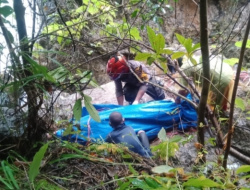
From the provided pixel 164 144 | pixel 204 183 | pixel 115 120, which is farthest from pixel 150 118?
pixel 204 183

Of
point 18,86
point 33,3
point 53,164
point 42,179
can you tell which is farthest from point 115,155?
point 33,3

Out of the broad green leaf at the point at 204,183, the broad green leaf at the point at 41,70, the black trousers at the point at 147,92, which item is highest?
the broad green leaf at the point at 41,70

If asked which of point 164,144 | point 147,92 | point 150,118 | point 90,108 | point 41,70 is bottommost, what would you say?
point 150,118

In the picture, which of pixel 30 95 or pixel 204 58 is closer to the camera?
pixel 204 58

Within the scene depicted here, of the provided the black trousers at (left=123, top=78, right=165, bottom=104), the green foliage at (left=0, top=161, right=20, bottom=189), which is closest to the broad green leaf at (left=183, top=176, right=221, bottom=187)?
the green foliage at (left=0, top=161, right=20, bottom=189)

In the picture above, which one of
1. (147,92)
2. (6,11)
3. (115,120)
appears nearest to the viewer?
(6,11)

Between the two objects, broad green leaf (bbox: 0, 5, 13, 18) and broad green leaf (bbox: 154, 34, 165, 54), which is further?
broad green leaf (bbox: 0, 5, 13, 18)

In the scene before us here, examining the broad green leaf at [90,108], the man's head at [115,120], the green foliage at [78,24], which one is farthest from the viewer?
the man's head at [115,120]

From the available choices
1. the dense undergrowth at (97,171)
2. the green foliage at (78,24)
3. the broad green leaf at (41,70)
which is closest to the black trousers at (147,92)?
the green foliage at (78,24)

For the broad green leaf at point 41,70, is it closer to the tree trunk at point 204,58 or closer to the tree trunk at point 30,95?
the tree trunk at point 30,95

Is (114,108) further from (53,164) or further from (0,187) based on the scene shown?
(0,187)

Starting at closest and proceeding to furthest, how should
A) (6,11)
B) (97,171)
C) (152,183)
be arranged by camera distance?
(152,183)
(6,11)
(97,171)

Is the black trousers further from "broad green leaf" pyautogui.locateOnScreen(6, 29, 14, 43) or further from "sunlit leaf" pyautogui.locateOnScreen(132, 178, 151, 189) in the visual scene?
"sunlit leaf" pyautogui.locateOnScreen(132, 178, 151, 189)

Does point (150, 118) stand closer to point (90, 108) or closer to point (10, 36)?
point (90, 108)
